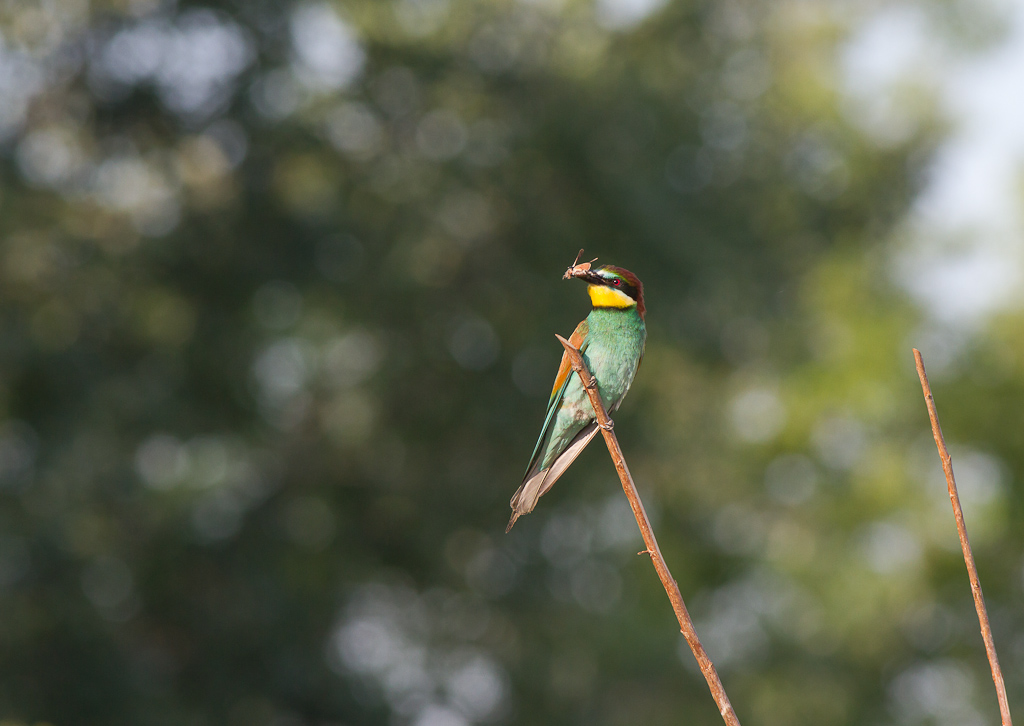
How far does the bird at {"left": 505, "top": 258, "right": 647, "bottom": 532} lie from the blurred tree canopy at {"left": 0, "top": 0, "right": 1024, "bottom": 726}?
6.29 metres

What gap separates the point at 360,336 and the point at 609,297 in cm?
780

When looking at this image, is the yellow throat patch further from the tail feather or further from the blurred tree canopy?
the blurred tree canopy

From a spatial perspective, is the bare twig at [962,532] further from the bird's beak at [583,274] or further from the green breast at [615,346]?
the green breast at [615,346]

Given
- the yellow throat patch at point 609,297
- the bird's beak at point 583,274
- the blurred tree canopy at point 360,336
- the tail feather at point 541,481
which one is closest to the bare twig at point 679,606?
the tail feather at point 541,481

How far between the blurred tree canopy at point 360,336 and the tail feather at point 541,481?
6665 millimetres

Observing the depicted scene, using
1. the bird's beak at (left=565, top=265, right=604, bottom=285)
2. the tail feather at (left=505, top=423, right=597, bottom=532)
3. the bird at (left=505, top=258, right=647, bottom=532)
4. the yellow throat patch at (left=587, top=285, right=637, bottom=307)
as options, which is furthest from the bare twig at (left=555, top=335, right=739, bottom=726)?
the yellow throat patch at (left=587, top=285, right=637, bottom=307)

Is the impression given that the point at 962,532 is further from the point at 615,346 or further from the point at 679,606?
the point at 615,346

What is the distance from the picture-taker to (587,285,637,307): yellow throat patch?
247cm

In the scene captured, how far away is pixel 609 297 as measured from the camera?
250cm

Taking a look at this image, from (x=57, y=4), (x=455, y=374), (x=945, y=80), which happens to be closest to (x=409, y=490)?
(x=455, y=374)

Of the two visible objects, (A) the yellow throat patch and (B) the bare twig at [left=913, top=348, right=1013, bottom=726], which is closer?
(B) the bare twig at [left=913, top=348, right=1013, bottom=726]

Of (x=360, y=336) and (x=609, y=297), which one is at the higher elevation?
(x=360, y=336)

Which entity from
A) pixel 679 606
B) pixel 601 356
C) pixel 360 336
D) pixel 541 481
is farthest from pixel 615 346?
pixel 360 336

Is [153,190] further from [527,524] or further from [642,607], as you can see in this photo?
[642,607]
